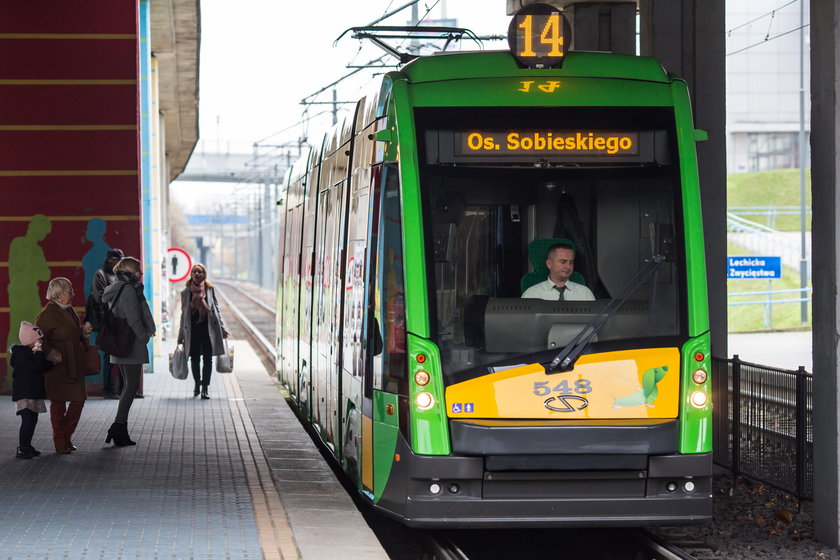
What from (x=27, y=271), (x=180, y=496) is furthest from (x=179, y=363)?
(x=180, y=496)

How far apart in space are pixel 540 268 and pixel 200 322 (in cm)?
1022

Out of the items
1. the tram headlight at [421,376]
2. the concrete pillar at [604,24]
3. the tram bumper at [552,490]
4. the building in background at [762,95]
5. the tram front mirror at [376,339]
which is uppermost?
the building in background at [762,95]

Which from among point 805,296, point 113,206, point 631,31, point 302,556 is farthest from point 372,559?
point 805,296

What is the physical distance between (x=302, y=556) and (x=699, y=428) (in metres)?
2.49

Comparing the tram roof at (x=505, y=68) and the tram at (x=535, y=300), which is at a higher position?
the tram roof at (x=505, y=68)

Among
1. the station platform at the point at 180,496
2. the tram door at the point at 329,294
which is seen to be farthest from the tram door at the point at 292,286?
the tram door at the point at 329,294

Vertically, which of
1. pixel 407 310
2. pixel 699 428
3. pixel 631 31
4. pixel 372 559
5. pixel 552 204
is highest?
pixel 631 31

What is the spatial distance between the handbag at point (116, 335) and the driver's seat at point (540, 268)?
4949 mm

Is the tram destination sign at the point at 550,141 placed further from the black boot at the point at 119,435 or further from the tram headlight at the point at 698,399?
the black boot at the point at 119,435

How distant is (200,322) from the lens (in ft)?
59.1

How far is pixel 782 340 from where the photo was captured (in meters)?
30.5

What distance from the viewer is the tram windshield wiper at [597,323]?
809 cm

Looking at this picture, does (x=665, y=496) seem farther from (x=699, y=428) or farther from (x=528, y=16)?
(x=528, y=16)

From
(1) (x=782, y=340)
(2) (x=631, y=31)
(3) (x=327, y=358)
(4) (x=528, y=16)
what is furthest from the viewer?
(1) (x=782, y=340)
